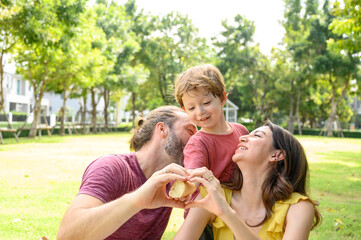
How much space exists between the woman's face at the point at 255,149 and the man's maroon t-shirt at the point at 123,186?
71cm

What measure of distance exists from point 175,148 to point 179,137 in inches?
3.7

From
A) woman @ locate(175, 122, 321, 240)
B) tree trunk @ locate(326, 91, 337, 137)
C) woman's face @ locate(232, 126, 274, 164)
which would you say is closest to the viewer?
woman @ locate(175, 122, 321, 240)

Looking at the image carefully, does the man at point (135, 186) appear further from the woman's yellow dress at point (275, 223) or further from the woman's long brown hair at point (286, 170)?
the woman's long brown hair at point (286, 170)

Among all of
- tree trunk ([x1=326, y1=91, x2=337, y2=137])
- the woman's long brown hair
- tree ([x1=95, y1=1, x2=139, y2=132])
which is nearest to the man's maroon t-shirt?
the woman's long brown hair

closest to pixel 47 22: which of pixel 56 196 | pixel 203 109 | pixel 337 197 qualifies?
pixel 56 196

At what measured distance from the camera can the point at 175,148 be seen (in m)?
3.04

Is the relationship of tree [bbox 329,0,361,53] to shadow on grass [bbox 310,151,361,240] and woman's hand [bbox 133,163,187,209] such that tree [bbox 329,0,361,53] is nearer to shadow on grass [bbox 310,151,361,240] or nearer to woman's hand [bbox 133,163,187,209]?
shadow on grass [bbox 310,151,361,240]

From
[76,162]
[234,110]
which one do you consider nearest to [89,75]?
[76,162]

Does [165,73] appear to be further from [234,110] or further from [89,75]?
[89,75]

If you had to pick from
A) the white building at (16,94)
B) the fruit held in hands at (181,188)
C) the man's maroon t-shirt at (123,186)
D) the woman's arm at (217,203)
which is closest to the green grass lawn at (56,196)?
the man's maroon t-shirt at (123,186)

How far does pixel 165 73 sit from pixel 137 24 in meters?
6.39

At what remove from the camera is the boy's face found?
3.14 meters

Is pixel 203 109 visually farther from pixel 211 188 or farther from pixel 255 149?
pixel 211 188

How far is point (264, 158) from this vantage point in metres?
2.84
